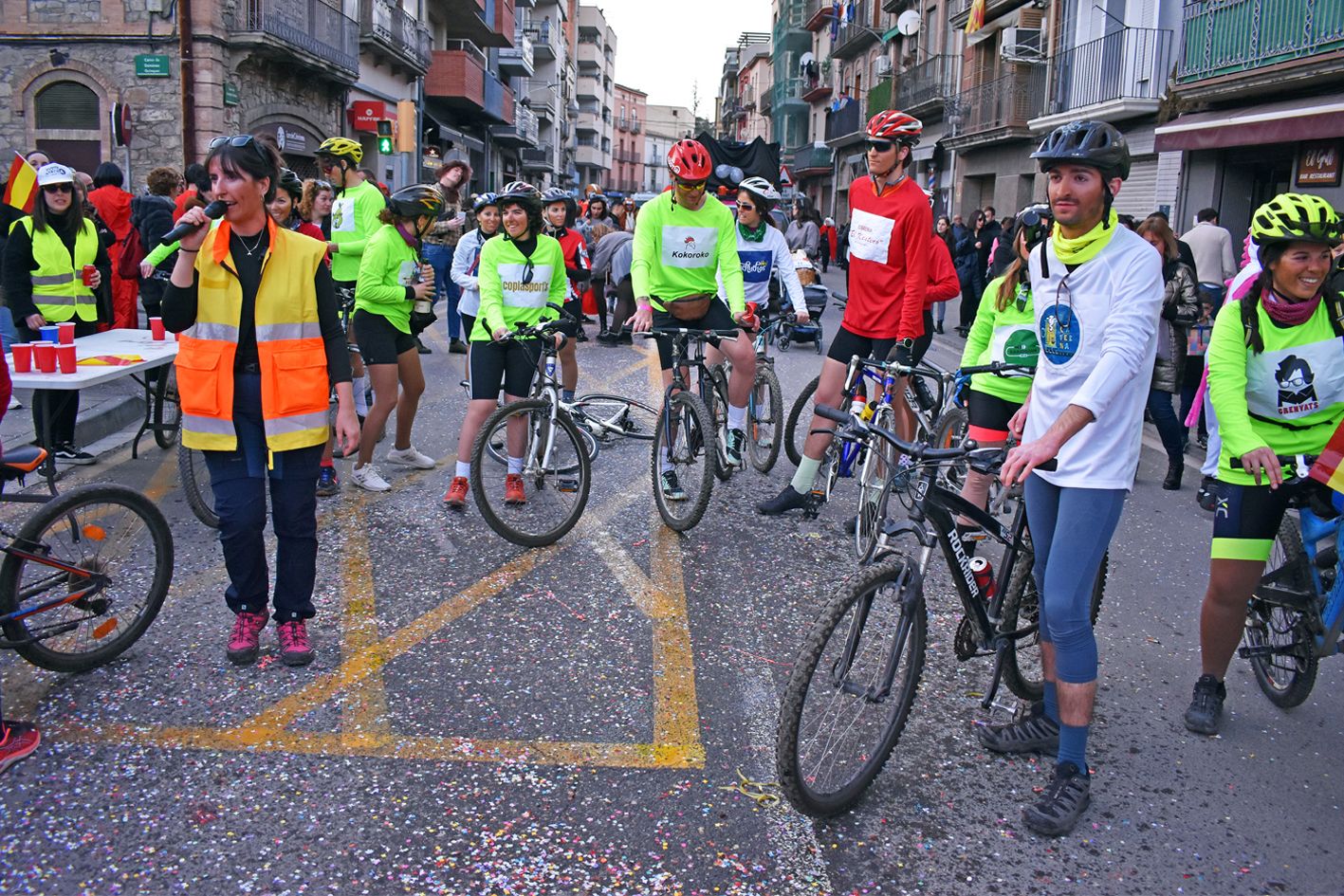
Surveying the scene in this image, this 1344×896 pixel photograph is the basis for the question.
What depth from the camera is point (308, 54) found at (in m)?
24.2

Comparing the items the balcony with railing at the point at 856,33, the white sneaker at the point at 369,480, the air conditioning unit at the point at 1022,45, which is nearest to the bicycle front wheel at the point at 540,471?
the white sneaker at the point at 369,480

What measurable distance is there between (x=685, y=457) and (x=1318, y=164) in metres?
14.1

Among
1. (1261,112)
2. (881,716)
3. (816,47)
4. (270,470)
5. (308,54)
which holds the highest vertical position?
(816,47)

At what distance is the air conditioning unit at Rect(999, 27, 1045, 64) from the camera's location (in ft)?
93.0

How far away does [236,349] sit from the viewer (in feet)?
13.3

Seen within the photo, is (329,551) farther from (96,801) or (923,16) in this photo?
(923,16)

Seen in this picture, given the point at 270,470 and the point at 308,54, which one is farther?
the point at 308,54

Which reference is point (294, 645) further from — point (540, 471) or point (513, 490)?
point (540, 471)

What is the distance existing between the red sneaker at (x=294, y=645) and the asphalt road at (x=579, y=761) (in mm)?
70

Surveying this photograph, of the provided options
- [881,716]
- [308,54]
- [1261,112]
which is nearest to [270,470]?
[881,716]

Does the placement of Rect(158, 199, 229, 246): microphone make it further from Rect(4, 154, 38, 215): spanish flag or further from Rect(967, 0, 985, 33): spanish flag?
Rect(967, 0, 985, 33): spanish flag

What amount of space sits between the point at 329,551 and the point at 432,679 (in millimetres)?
1791

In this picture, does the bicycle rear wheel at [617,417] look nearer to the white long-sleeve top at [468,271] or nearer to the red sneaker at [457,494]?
the white long-sleeve top at [468,271]

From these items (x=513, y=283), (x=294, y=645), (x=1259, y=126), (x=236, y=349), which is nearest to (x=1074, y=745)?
(x=294, y=645)
